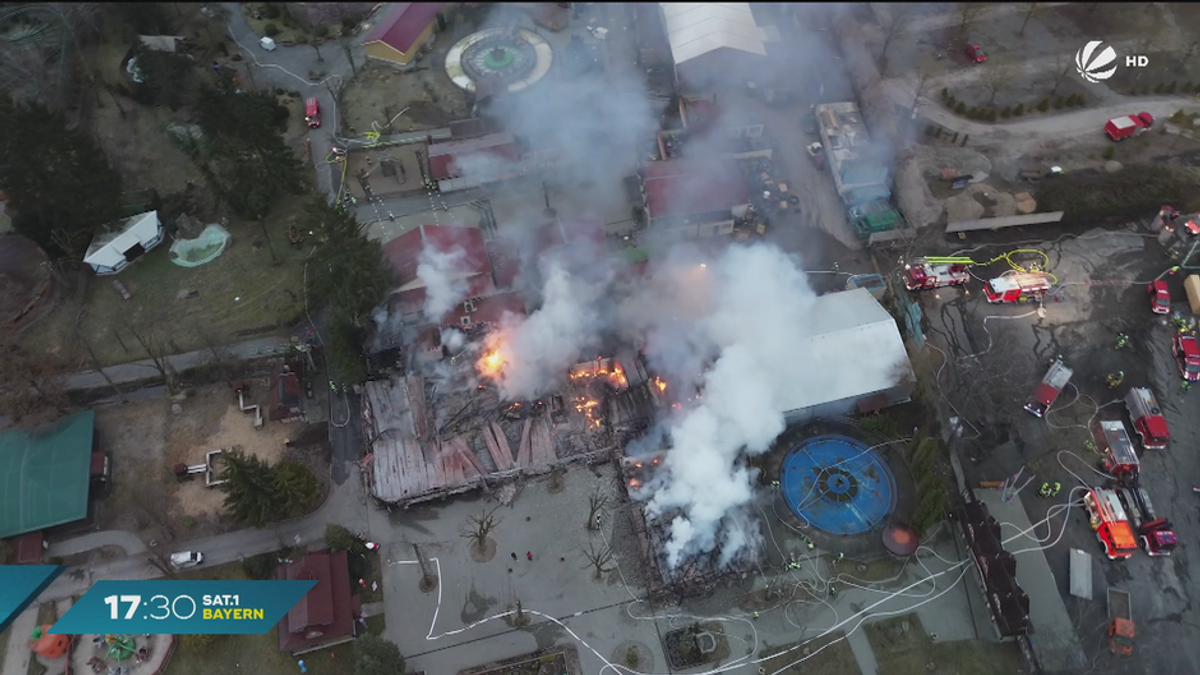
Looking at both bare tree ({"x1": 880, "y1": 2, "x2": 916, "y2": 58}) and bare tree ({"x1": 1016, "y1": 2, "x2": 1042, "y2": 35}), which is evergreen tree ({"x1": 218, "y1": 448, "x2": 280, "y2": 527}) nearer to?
bare tree ({"x1": 880, "y1": 2, "x2": 916, "y2": 58})

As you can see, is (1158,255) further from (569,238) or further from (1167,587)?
(569,238)

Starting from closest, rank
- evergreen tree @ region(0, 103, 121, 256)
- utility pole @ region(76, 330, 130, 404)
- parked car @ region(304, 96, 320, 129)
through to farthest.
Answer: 1. utility pole @ region(76, 330, 130, 404)
2. evergreen tree @ region(0, 103, 121, 256)
3. parked car @ region(304, 96, 320, 129)

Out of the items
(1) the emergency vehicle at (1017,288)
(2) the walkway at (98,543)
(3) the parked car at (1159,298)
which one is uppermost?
(1) the emergency vehicle at (1017,288)

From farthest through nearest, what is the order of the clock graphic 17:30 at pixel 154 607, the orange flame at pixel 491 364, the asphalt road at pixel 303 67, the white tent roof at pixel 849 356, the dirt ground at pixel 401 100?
1. the asphalt road at pixel 303 67
2. the dirt ground at pixel 401 100
3. the orange flame at pixel 491 364
4. the white tent roof at pixel 849 356
5. the clock graphic 17:30 at pixel 154 607

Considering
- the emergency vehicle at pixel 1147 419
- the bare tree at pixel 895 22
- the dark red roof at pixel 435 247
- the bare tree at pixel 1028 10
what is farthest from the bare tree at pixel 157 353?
the bare tree at pixel 1028 10

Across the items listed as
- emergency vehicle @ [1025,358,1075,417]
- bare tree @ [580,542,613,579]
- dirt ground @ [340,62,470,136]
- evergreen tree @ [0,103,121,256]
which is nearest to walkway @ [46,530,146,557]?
evergreen tree @ [0,103,121,256]

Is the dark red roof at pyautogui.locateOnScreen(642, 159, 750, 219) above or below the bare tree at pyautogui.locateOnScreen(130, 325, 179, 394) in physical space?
above

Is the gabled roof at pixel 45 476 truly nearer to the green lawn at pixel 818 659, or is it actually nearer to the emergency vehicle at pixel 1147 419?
the green lawn at pixel 818 659
